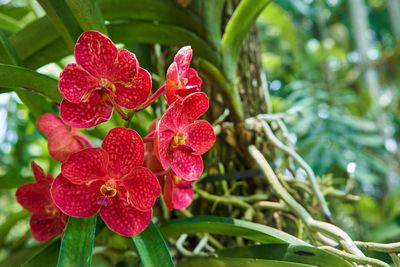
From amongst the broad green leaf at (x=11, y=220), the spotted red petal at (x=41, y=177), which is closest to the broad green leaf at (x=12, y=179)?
the broad green leaf at (x=11, y=220)

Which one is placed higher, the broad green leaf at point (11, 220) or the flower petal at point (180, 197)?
the flower petal at point (180, 197)

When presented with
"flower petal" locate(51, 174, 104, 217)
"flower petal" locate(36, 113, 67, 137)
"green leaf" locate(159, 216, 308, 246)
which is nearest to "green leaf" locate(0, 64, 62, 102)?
"flower petal" locate(36, 113, 67, 137)

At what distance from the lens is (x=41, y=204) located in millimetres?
461

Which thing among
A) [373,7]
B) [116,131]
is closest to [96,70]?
[116,131]

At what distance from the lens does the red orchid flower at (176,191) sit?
1.33ft

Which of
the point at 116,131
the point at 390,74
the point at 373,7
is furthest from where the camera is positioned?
the point at 373,7

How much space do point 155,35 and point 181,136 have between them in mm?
236

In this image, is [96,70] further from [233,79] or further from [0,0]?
[0,0]

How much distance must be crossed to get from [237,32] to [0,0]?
32.9 inches

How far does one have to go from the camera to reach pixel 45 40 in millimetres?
505

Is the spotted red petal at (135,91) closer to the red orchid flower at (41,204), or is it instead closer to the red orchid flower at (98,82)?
the red orchid flower at (98,82)

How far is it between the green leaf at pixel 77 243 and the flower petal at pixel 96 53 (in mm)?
166

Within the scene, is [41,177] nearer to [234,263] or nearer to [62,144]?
[62,144]

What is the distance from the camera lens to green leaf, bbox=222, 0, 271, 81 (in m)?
0.53
